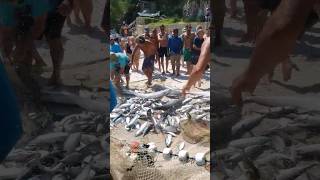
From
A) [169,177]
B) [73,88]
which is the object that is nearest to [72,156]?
[73,88]

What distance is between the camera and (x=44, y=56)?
3803 millimetres

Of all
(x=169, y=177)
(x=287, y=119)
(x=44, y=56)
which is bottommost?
(x=169, y=177)

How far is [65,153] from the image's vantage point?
152 inches

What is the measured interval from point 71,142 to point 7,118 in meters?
0.47

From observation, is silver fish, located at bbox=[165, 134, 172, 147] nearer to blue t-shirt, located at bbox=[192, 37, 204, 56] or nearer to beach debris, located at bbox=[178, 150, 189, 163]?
beach debris, located at bbox=[178, 150, 189, 163]

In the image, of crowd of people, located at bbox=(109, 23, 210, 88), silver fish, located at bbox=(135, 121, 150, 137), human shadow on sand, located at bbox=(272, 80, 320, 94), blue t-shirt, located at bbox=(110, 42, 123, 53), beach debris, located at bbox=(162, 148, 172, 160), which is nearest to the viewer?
Result: human shadow on sand, located at bbox=(272, 80, 320, 94)

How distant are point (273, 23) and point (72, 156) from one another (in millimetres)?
1618

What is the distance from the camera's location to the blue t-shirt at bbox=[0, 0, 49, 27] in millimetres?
3600

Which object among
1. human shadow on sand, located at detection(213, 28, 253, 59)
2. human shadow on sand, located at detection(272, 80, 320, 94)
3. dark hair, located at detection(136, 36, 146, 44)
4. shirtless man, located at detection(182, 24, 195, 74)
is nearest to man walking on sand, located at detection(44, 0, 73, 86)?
human shadow on sand, located at detection(213, 28, 253, 59)

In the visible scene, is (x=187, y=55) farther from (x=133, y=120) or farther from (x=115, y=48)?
(x=115, y=48)

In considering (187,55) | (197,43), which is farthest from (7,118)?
(187,55)

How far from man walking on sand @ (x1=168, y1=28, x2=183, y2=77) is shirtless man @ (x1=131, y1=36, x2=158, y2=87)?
0.22 m

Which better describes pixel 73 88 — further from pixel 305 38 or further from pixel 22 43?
pixel 305 38

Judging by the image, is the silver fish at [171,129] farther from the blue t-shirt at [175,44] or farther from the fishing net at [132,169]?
the blue t-shirt at [175,44]
